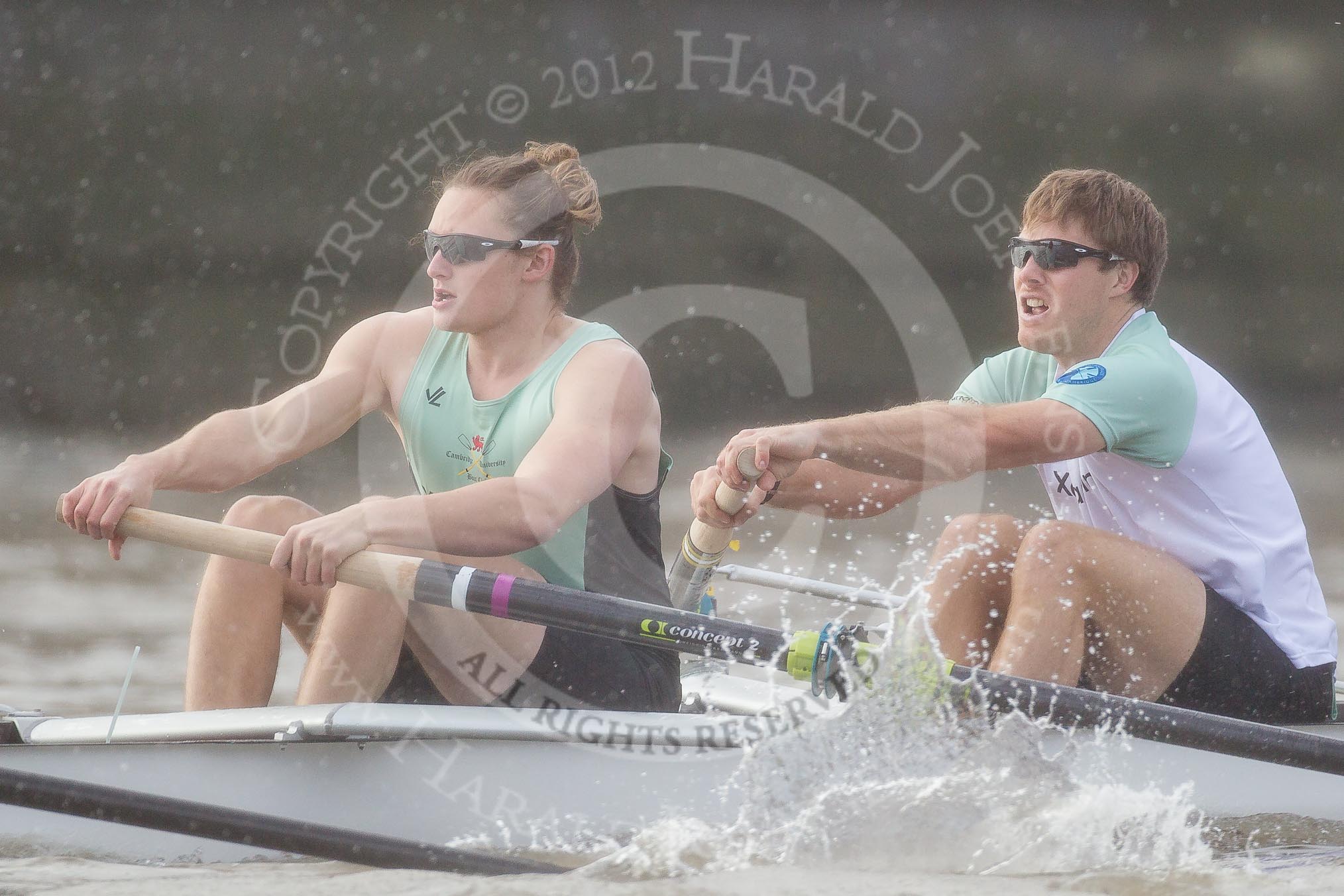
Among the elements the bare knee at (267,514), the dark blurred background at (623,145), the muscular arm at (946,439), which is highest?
the dark blurred background at (623,145)

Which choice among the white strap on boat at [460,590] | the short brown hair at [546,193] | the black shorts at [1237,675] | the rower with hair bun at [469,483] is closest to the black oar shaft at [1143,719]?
the black shorts at [1237,675]

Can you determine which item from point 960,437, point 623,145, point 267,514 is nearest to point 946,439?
point 960,437

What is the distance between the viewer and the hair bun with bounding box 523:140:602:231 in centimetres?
230

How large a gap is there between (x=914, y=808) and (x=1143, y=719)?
354 mm

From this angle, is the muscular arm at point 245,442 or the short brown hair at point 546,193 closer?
the muscular arm at point 245,442

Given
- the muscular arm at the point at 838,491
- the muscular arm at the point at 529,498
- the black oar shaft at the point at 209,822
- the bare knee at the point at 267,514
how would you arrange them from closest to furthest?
the black oar shaft at the point at 209,822, the muscular arm at the point at 529,498, the bare knee at the point at 267,514, the muscular arm at the point at 838,491

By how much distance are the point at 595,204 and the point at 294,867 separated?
1232 mm

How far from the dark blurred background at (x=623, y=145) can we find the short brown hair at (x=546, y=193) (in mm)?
5714

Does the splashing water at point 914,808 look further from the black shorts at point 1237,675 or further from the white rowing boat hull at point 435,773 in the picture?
the black shorts at point 1237,675

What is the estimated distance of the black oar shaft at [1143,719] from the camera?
6.13 feet

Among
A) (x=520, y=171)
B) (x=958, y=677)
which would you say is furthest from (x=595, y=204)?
(x=958, y=677)

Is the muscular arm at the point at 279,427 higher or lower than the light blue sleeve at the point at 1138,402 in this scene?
lower

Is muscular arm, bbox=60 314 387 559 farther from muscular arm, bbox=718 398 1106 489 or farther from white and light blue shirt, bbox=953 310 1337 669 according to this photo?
white and light blue shirt, bbox=953 310 1337 669

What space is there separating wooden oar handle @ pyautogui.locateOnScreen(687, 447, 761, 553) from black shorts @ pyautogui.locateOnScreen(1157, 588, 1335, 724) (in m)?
0.77
